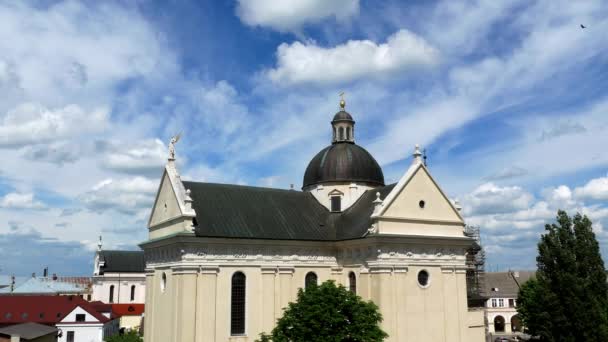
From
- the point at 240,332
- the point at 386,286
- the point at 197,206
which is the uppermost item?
the point at 197,206

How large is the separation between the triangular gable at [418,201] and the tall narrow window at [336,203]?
22.3 ft

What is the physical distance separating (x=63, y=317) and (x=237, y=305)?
39596mm

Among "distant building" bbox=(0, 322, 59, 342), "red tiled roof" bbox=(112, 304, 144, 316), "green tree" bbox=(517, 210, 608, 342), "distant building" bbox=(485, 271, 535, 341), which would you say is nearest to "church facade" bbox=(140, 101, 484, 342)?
"green tree" bbox=(517, 210, 608, 342)

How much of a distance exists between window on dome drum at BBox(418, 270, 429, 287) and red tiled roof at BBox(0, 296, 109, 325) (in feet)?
146

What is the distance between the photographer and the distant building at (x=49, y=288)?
97.1m

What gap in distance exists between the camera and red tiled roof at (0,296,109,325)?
68.4 metres

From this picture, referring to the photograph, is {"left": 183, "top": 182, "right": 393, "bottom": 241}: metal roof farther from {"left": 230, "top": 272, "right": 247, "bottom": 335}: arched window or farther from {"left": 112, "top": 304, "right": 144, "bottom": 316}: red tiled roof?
{"left": 112, "top": 304, "right": 144, "bottom": 316}: red tiled roof

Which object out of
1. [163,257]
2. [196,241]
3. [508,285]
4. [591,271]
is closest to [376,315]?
[196,241]

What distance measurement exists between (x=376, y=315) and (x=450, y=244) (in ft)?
33.9

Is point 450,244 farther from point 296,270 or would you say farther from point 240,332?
point 240,332

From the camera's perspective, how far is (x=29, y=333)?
6141cm

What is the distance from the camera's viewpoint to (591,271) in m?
45.8

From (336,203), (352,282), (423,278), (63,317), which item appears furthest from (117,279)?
(423,278)

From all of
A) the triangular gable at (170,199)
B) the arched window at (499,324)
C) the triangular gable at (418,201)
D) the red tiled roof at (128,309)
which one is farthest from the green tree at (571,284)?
the red tiled roof at (128,309)
